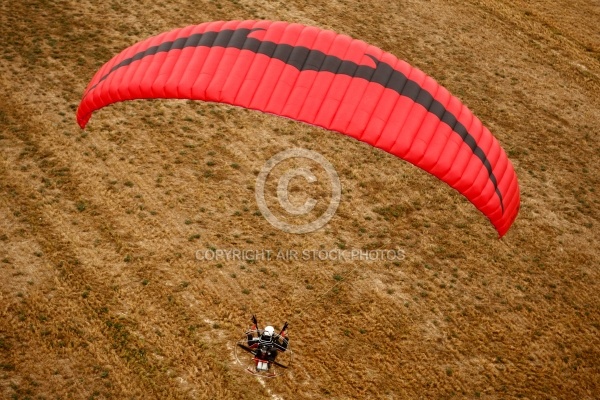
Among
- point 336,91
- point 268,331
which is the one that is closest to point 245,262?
point 268,331

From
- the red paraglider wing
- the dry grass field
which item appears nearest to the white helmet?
the dry grass field

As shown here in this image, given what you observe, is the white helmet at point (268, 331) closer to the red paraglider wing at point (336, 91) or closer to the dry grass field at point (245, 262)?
the dry grass field at point (245, 262)

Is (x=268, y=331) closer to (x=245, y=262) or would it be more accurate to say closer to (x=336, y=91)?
(x=245, y=262)

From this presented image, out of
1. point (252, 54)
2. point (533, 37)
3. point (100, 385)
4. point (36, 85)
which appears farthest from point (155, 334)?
point (533, 37)

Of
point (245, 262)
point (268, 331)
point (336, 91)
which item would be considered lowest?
point (245, 262)

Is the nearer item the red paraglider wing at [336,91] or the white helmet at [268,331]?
the red paraglider wing at [336,91]

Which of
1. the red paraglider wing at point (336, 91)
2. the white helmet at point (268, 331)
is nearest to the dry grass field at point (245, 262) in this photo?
the white helmet at point (268, 331)

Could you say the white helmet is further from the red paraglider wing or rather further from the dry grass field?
the red paraglider wing
